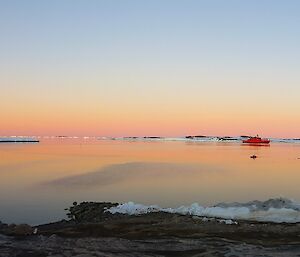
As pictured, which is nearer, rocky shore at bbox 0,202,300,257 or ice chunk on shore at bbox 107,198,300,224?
rocky shore at bbox 0,202,300,257

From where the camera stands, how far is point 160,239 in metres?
14.2

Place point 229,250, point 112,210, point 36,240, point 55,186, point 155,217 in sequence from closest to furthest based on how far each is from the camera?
point 229,250
point 36,240
point 155,217
point 112,210
point 55,186

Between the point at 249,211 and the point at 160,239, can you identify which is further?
the point at 249,211

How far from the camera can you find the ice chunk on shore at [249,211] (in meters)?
19.2

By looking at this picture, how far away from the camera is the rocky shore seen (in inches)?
486

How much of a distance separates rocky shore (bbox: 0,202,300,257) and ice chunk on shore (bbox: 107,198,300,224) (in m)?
1.09

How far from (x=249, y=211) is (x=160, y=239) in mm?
7285

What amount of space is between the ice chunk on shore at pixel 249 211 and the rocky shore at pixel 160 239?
1.09 metres

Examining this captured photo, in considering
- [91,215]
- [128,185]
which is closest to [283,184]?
[128,185]

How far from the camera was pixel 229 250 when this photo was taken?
1250 centimetres

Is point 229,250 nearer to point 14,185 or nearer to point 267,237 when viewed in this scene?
point 267,237

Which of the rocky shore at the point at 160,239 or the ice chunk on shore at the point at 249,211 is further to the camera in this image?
the ice chunk on shore at the point at 249,211

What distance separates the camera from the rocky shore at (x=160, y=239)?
12.3 meters

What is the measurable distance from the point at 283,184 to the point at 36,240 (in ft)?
104
